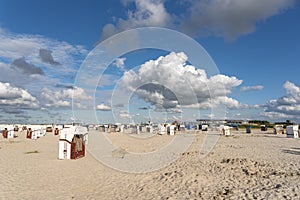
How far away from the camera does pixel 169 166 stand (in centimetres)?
1288

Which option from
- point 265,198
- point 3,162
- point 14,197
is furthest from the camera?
point 3,162

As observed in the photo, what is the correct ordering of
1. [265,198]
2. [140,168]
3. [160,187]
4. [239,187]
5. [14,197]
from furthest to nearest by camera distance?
[140,168], [160,187], [239,187], [14,197], [265,198]

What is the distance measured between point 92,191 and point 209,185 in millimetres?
3844

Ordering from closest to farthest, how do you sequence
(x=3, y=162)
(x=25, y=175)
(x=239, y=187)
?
(x=239, y=187)
(x=25, y=175)
(x=3, y=162)

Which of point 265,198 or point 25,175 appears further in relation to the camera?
point 25,175

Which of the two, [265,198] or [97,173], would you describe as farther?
[97,173]

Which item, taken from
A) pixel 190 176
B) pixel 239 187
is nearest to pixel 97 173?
pixel 190 176

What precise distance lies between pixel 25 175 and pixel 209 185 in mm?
7382

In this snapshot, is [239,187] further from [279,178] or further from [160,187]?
[160,187]

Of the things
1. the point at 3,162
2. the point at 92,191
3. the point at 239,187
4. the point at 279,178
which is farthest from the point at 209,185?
the point at 3,162

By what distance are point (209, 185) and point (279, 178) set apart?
2448 millimetres

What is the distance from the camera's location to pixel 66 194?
8352 mm

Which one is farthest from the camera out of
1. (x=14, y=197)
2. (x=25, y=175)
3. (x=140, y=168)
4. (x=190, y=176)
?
(x=140, y=168)

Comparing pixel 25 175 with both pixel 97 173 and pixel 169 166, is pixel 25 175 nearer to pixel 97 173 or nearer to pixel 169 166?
pixel 97 173
